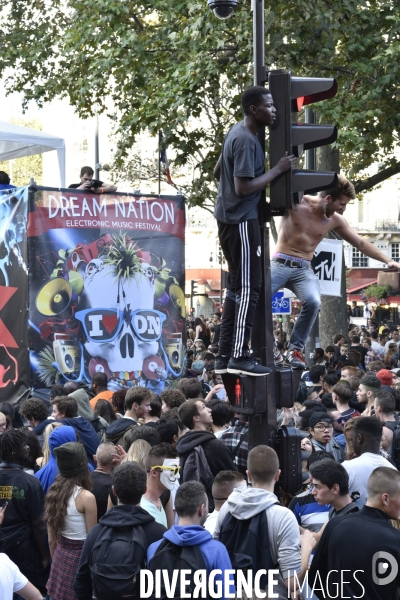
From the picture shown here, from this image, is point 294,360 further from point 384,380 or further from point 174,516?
point 384,380

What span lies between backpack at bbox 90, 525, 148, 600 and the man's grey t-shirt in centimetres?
203

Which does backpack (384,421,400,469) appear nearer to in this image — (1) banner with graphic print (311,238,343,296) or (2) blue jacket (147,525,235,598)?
(2) blue jacket (147,525,235,598)

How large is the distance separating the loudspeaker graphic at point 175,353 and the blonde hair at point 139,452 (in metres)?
6.28

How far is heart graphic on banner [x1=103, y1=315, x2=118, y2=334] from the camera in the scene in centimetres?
1261

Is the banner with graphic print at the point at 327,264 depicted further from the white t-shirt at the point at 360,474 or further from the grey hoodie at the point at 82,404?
the white t-shirt at the point at 360,474

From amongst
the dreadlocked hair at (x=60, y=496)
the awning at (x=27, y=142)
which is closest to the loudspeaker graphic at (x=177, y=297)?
the awning at (x=27, y=142)

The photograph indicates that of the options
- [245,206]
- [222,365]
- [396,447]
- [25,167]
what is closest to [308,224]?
[245,206]

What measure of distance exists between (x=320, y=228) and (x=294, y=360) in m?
0.93

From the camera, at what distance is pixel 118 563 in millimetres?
5148

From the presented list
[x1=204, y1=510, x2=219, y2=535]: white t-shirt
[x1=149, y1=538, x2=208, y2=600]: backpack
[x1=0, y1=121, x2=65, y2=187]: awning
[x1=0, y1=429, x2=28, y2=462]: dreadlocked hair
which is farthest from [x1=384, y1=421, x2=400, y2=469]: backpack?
[x1=0, y1=121, x2=65, y2=187]: awning

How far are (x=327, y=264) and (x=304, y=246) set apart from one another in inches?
245

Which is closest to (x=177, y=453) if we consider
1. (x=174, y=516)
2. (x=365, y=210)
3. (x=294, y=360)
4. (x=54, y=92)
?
(x=174, y=516)

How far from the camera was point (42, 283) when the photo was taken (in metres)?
12.2

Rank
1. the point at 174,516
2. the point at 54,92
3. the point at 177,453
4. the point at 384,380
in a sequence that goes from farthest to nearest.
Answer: the point at 54,92 → the point at 384,380 → the point at 177,453 → the point at 174,516
